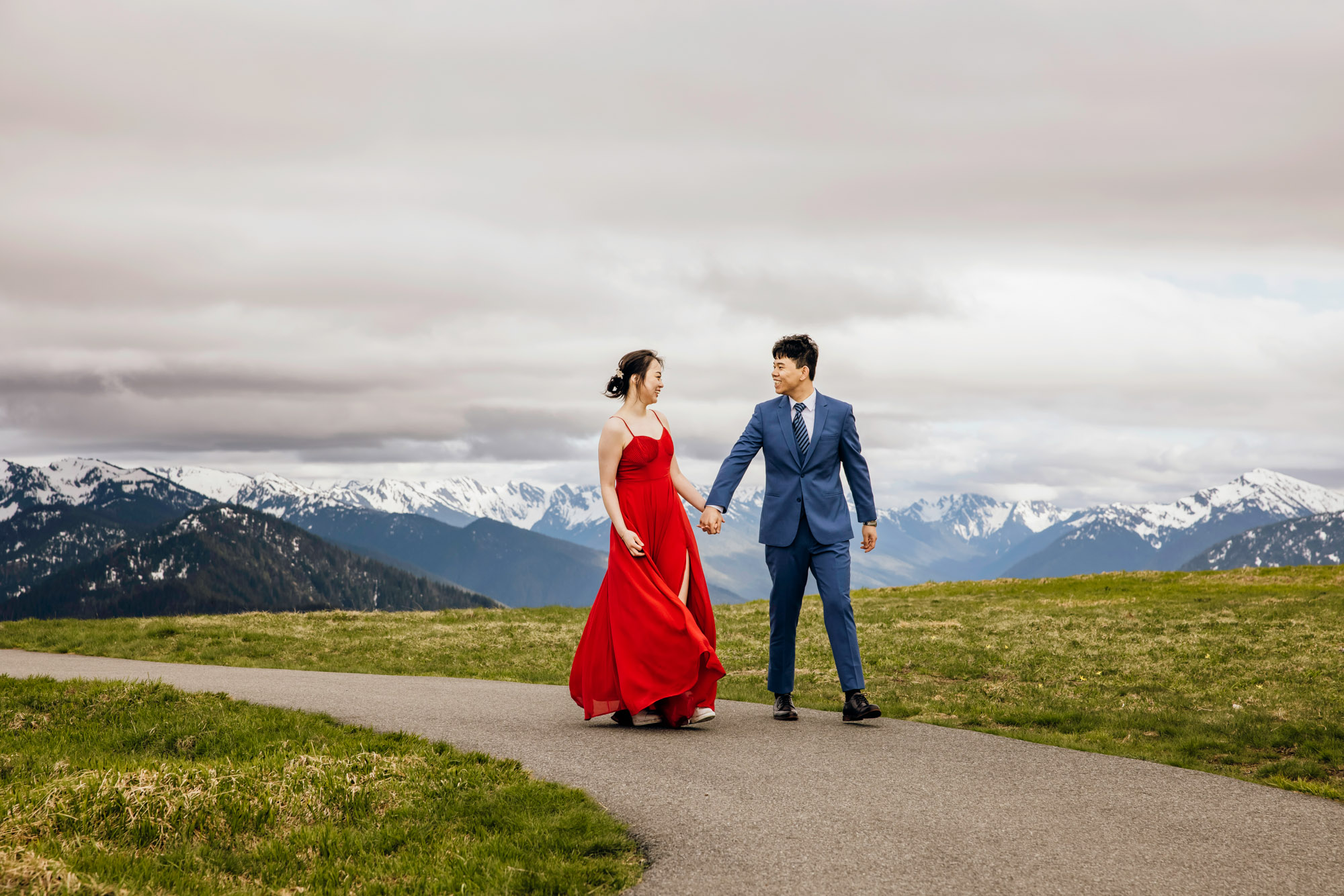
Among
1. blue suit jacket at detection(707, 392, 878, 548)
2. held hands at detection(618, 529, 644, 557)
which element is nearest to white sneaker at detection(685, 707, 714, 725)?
held hands at detection(618, 529, 644, 557)

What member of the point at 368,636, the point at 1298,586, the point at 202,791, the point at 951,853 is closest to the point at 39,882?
the point at 202,791

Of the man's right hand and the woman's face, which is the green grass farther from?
the woman's face

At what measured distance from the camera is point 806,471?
10195mm

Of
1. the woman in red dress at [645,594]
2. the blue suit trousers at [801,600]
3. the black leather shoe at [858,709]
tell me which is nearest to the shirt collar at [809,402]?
the blue suit trousers at [801,600]

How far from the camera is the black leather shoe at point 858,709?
9.80m

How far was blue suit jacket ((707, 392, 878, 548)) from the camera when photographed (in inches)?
397

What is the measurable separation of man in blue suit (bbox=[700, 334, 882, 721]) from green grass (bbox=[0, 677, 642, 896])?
3672mm

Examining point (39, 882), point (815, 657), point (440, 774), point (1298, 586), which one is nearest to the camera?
point (39, 882)

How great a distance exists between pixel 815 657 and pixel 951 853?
11.2 m

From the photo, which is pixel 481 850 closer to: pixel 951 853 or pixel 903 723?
pixel 951 853

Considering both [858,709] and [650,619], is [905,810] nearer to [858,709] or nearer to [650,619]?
[858,709]

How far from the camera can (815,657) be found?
1678cm

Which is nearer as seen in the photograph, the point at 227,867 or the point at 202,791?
the point at 227,867

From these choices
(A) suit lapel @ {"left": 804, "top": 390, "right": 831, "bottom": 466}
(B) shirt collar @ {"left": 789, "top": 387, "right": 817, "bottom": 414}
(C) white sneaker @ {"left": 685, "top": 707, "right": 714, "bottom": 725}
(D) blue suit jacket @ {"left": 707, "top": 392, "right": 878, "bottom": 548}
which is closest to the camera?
(C) white sneaker @ {"left": 685, "top": 707, "right": 714, "bottom": 725}
